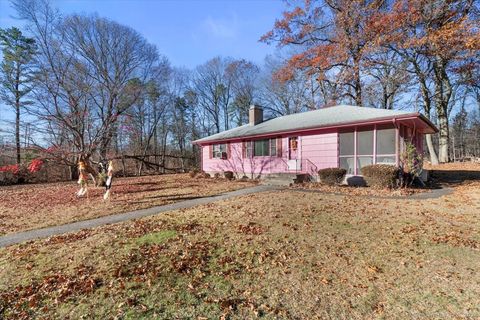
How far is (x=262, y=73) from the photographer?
3425cm

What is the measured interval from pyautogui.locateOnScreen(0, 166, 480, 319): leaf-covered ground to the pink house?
543cm

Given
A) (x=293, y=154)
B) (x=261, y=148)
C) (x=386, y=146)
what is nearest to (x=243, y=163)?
(x=261, y=148)

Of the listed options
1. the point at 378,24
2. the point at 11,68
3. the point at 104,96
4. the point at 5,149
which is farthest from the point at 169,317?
the point at 11,68

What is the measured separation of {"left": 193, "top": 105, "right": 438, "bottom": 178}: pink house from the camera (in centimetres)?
1134

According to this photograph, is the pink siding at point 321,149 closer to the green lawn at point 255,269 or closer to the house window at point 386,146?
the house window at point 386,146

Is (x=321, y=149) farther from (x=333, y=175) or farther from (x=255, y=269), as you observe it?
(x=255, y=269)

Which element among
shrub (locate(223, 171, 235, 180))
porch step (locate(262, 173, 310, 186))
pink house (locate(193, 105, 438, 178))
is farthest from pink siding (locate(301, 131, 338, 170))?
shrub (locate(223, 171, 235, 180))

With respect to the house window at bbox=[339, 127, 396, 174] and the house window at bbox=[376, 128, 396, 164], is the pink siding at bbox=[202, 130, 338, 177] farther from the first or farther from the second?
the house window at bbox=[376, 128, 396, 164]

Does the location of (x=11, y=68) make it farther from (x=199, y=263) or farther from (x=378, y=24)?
(x=378, y=24)

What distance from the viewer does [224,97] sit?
36.5 m

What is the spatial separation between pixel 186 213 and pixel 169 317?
14.6ft

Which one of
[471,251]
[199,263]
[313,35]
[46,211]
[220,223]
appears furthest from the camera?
[313,35]

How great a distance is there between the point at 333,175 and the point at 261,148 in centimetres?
526

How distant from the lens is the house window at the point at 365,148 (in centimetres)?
1134
